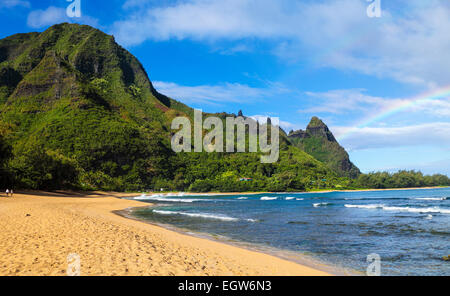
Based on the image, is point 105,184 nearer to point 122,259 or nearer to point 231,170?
point 231,170

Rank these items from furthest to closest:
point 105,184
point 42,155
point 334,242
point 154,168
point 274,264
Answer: point 154,168 < point 105,184 < point 42,155 < point 334,242 < point 274,264

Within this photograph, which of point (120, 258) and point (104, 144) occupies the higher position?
point (104, 144)

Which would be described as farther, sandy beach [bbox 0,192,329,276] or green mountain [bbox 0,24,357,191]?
green mountain [bbox 0,24,357,191]

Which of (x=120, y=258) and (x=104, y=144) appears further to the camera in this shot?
(x=104, y=144)

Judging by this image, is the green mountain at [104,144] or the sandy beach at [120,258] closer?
the sandy beach at [120,258]

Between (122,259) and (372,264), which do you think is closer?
(122,259)

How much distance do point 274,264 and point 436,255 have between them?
8526mm

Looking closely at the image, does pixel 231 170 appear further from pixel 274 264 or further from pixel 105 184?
pixel 274 264

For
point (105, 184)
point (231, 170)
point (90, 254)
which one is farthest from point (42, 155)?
point (231, 170)
